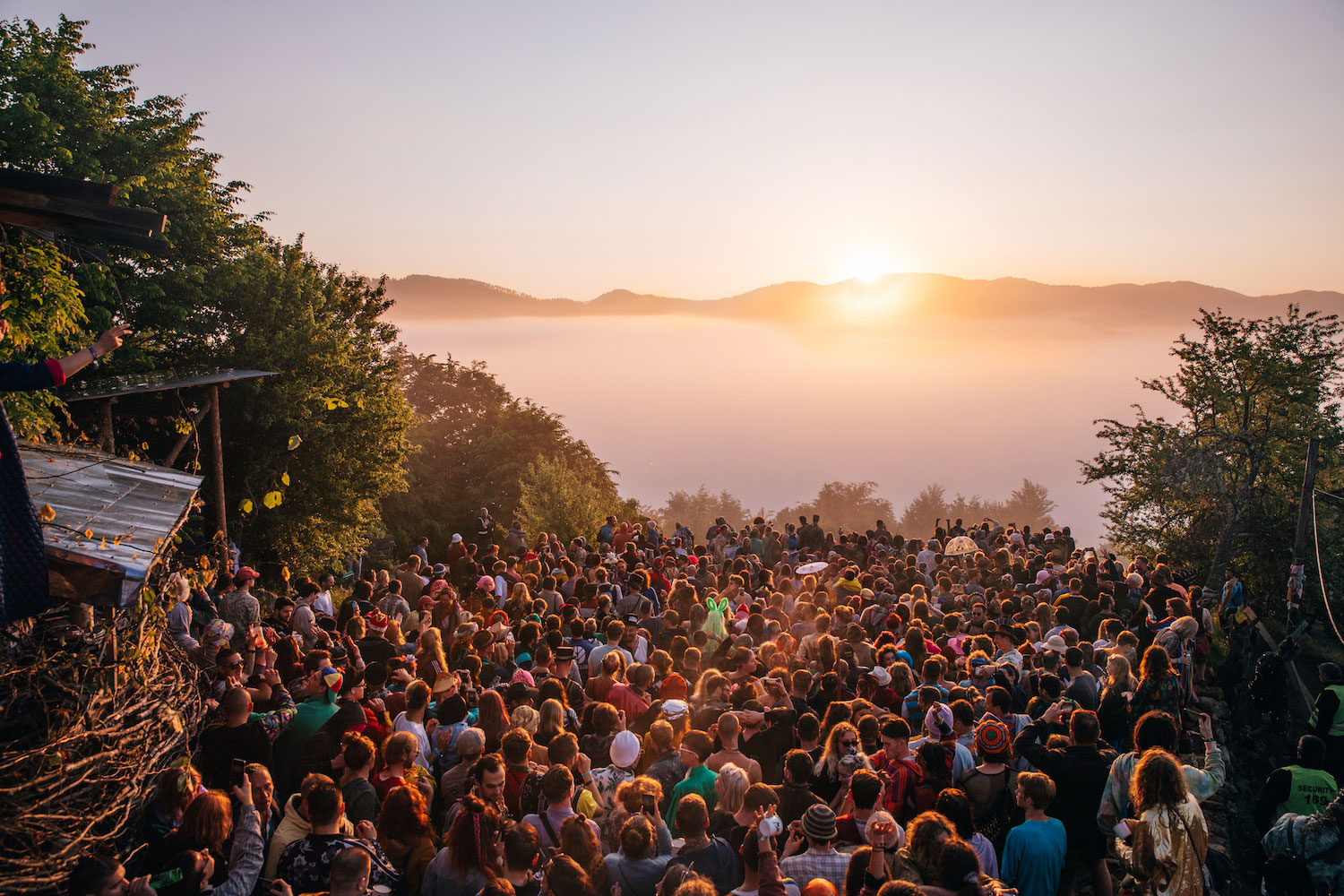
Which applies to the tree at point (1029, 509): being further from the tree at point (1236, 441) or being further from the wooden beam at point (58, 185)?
the wooden beam at point (58, 185)

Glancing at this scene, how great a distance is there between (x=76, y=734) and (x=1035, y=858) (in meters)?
5.20

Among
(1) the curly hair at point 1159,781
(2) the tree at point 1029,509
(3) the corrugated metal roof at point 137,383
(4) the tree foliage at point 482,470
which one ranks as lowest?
(2) the tree at point 1029,509

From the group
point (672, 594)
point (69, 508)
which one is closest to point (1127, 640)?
point (672, 594)

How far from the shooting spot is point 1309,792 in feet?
19.0

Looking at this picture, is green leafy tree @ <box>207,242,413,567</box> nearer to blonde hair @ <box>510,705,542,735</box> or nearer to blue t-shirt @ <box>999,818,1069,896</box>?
blonde hair @ <box>510,705,542,735</box>

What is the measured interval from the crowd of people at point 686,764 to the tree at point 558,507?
1323 centimetres

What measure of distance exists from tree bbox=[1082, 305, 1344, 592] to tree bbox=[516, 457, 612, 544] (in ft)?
44.7

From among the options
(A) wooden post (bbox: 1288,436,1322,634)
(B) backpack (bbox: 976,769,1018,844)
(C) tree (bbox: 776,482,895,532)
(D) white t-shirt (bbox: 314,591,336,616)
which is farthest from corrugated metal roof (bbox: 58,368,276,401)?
(C) tree (bbox: 776,482,895,532)

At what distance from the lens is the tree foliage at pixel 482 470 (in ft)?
95.3

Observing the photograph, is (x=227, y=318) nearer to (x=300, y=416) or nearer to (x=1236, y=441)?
(x=300, y=416)

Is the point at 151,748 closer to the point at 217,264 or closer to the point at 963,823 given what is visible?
the point at 963,823

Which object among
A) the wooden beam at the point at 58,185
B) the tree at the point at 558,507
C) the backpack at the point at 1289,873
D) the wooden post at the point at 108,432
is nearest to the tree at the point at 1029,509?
the tree at the point at 558,507

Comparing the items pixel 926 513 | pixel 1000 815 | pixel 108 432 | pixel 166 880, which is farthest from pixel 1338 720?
pixel 926 513

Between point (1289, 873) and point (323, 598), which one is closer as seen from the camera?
point (1289, 873)
